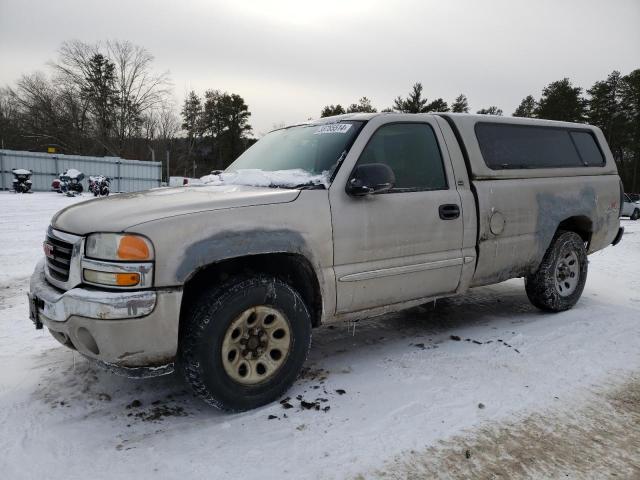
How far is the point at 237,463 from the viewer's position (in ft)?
7.44

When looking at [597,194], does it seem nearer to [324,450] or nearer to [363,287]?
[363,287]

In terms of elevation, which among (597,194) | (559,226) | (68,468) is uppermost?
(597,194)

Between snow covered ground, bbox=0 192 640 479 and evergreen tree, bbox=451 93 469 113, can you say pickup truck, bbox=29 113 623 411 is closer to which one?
snow covered ground, bbox=0 192 640 479

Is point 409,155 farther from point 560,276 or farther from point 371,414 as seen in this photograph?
point 560,276

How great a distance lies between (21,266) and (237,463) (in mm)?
5555

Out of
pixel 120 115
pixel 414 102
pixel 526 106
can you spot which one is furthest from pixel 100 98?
pixel 526 106

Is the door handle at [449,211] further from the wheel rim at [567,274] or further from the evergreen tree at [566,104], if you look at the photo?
the evergreen tree at [566,104]

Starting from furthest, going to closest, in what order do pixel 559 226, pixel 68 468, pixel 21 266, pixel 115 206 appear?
pixel 21 266, pixel 559 226, pixel 115 206, pixel 68 468

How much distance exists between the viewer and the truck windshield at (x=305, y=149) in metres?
3.29

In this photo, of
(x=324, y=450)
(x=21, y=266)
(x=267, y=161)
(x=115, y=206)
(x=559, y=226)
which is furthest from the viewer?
(x=21, y=266)

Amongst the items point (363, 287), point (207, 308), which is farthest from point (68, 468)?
point (363, 287)

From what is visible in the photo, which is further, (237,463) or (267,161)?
(267,161)

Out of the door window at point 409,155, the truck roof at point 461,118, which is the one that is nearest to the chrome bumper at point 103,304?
the door window at point 409,155

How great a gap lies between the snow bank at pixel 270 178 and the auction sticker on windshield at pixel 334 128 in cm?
42
